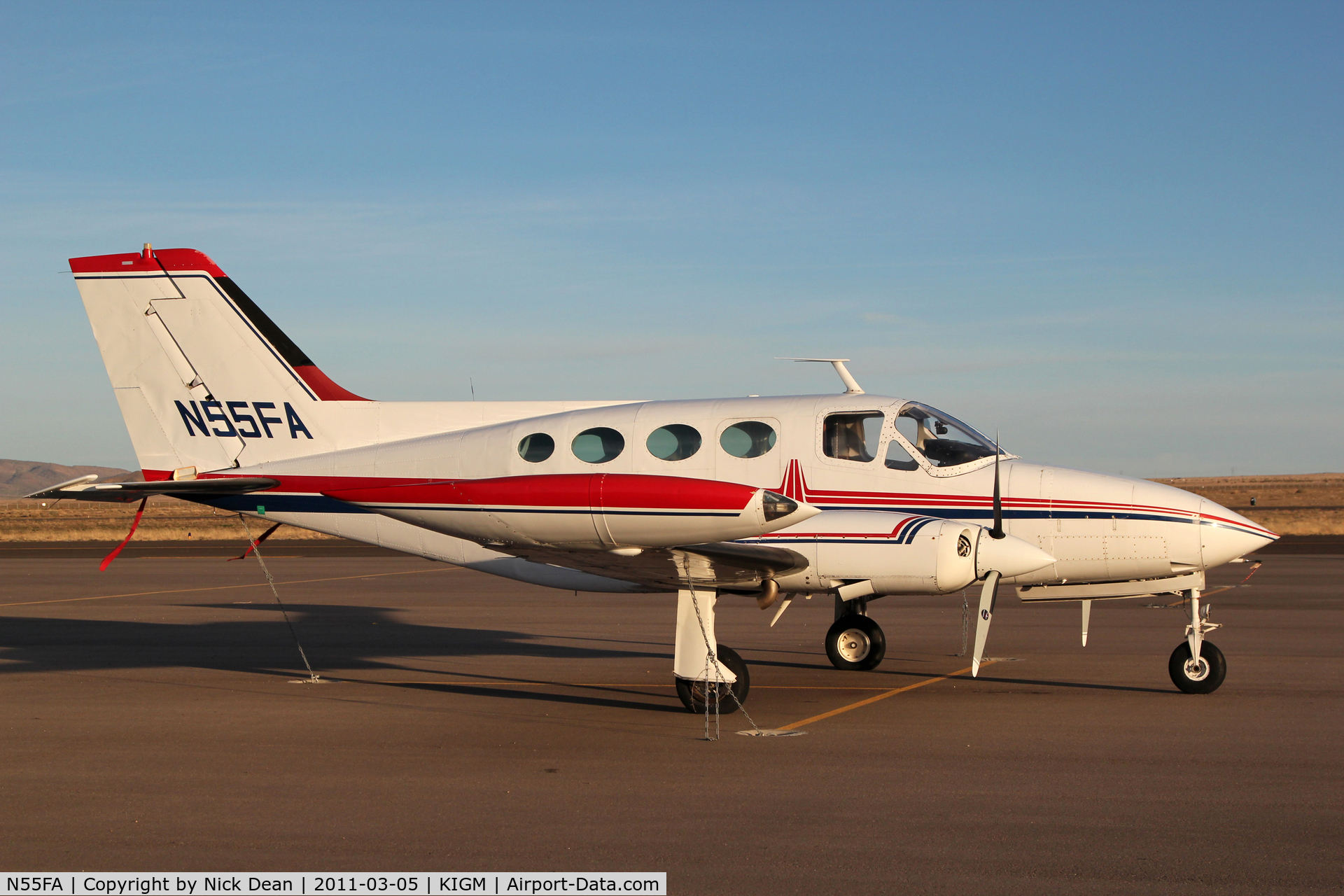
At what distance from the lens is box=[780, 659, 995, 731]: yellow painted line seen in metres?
10.2

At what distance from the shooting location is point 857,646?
13.4 metres

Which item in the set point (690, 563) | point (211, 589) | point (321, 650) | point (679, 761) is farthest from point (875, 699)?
point (211, 589)

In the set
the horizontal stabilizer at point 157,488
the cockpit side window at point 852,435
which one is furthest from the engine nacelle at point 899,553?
the horizontal stabilizer at point 157,488

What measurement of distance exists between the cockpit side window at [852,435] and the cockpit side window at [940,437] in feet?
0.85

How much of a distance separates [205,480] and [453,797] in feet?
19.2

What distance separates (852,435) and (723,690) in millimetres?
3075

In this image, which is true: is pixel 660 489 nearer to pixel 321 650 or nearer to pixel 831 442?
pixel 831 442

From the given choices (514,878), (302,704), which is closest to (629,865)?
(514,878)

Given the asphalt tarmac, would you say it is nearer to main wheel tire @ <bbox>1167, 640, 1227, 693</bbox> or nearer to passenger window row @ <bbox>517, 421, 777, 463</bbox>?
main wheel tire @ <bbox>1167, 640, 1227, 693</bbox>

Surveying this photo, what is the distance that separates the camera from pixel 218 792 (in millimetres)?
7680

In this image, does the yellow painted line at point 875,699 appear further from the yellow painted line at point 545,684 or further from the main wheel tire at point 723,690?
the main wheel tire at point 723,690

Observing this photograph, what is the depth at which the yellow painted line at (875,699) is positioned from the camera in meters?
10.2

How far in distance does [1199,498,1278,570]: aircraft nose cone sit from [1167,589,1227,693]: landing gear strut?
53cm

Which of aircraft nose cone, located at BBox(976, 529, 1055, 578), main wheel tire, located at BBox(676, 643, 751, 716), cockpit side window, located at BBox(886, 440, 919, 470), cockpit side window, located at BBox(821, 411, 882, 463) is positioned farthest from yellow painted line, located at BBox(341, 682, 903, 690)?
cockpit side window, located at BBox(821, 411, 882, 463)
